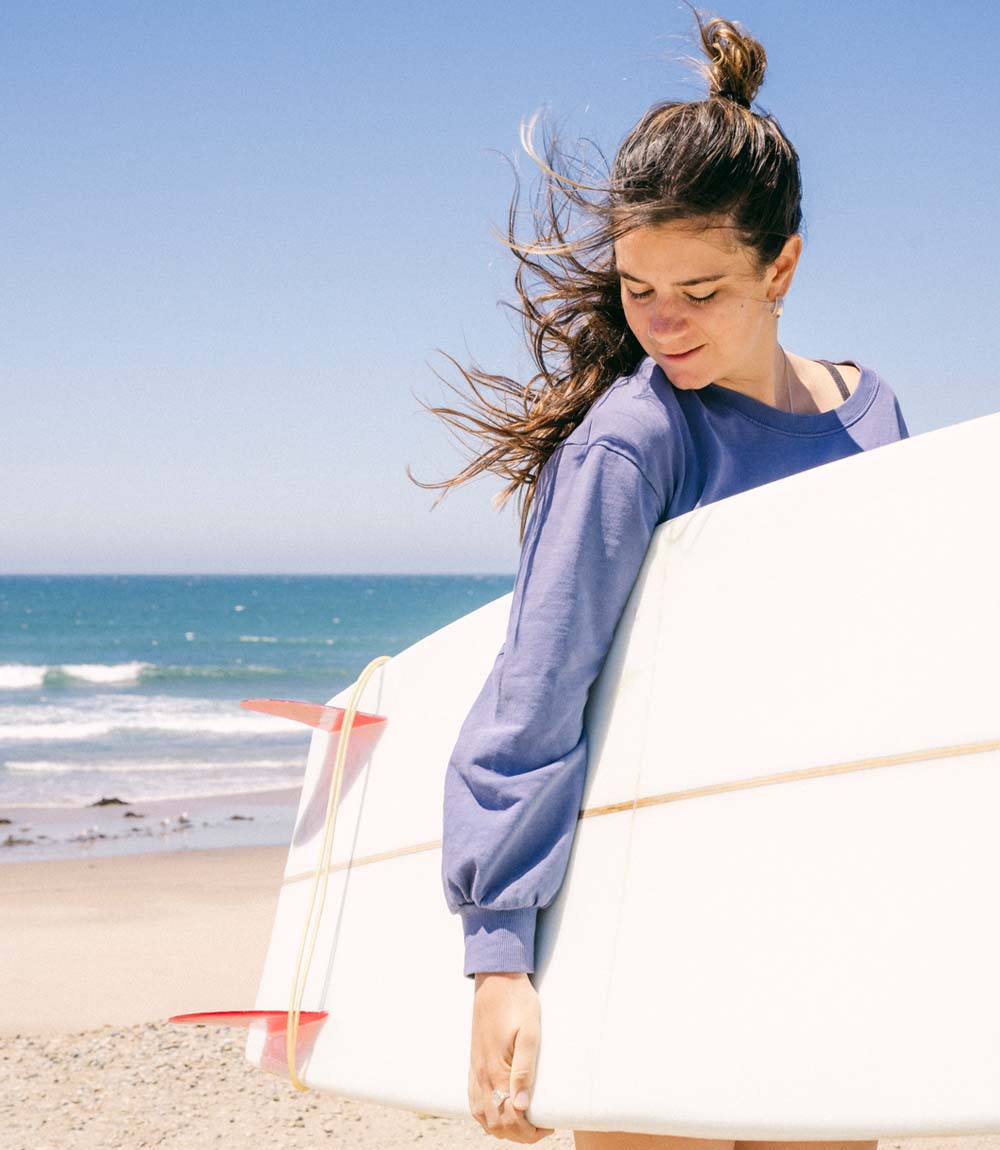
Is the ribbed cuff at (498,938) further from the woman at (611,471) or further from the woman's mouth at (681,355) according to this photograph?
the woman's mouth at (681,355)

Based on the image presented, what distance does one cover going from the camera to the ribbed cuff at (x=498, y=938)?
118cm

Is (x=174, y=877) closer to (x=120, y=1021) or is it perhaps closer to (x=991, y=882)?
(x=120, y=1021)

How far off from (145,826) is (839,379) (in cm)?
667

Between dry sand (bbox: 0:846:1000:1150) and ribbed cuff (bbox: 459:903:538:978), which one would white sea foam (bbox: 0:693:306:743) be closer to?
dry sand (bbox: 0:846:1000:1150)

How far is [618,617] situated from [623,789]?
0.61 feet

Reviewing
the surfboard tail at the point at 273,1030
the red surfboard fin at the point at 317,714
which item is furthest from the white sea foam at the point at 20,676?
the surfboard tail at the point at 273,1030

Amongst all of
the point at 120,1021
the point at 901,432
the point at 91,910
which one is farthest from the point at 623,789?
the point at 91,910

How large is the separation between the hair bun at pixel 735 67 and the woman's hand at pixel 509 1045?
3.18 ft

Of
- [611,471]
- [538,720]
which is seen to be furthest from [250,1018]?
[611,471]

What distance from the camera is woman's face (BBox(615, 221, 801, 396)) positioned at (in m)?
1.18

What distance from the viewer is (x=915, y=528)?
1180mm

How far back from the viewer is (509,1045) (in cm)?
120

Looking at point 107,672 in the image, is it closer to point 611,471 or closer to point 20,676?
point 20,676

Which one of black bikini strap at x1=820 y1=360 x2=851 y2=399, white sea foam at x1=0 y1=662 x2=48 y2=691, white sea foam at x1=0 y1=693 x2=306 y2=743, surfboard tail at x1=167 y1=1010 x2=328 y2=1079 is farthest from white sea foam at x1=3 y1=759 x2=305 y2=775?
white sea foam at x1=0 y1=662 x2=48 y2=691
